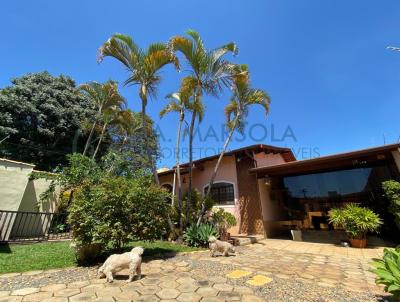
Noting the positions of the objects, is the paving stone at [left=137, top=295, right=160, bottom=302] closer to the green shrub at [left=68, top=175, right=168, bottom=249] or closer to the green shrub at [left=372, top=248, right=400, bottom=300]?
the green shrub at [left=68, top=175, right=168, bottom=249]

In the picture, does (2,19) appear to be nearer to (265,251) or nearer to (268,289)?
(268,289)

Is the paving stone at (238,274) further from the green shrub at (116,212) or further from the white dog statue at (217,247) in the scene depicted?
the green shrub at (116,212)

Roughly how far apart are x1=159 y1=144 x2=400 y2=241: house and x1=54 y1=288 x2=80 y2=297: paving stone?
8066mm

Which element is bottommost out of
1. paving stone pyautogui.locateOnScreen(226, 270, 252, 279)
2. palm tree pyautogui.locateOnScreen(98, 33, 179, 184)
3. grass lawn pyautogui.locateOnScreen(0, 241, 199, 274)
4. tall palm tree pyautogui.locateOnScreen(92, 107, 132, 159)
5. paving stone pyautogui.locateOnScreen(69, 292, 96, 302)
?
paving stone pyautogui.locateOnScreen(69, 292, 96, 302)

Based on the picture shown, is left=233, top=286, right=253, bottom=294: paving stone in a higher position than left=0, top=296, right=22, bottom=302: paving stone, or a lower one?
higher

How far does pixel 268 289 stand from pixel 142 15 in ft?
30.9

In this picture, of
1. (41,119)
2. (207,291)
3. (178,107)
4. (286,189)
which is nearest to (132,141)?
(41,119)

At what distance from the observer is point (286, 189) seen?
12.4 m

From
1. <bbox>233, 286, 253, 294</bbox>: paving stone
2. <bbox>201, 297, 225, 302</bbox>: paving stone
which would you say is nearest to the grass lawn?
<bbox>233, 286, 253, 294</bbox>: paving stone

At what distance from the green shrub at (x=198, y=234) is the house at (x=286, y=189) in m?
3.50

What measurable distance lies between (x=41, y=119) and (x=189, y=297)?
17.3 metres

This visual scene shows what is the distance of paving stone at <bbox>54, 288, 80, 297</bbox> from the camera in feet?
12.1

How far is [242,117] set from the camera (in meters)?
10.3

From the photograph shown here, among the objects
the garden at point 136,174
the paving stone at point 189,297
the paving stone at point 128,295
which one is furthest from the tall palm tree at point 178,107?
the paving stone at point 189,297
